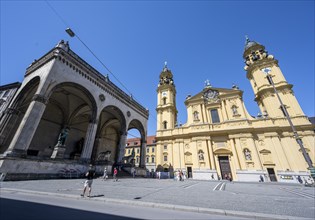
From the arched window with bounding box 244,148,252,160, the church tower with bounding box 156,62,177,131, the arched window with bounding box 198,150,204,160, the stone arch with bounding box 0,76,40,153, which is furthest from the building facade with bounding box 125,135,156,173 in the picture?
the stone arch with bounding box 0,76,40,153

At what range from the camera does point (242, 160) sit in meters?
23.6

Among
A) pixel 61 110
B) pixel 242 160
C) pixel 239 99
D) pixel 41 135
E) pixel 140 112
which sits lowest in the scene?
pixel 242 160

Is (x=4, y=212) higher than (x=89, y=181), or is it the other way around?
(x=89, y=181)

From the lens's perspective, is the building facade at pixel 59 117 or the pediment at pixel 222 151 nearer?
the building facade at pixel 59 117

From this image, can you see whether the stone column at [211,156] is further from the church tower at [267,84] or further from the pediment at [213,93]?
the church tower at [267,84]

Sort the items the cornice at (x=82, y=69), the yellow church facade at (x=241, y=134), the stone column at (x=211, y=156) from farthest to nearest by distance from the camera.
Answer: the stone column at (x=211, y=156), the yellow church facade at (x=241, y=134), the cornice at (x=82, y=69)

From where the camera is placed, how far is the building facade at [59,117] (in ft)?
33.7

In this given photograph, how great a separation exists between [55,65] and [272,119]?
110 feet

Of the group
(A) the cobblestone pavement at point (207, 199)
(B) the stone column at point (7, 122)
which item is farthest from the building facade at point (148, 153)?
(A) the cobblestone pavement at point (207, 199)

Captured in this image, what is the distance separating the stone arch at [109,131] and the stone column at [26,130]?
Result: 8595 millimetres

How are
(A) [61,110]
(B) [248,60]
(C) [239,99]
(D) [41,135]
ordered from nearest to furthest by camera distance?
(D) [41,135] → (A) [61,110] → (C) [239,99] → (B) [248,60]

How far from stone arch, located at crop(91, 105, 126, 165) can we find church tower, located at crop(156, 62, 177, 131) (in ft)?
34.5

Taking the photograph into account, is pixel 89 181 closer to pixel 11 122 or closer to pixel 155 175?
pixel 11 122

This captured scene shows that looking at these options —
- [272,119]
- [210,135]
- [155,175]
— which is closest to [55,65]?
[155,175]
